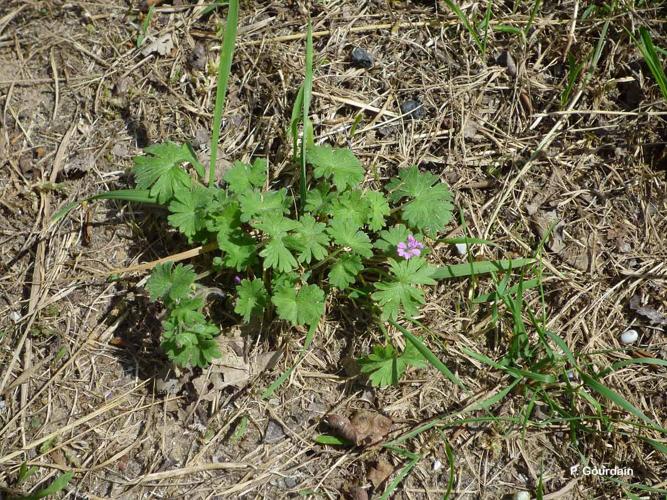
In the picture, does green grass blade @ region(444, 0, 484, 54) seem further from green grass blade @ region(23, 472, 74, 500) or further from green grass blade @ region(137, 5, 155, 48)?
green grass blade @ region(23, 472, 74, 500)

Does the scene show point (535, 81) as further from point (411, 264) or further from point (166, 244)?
point (166, 244)

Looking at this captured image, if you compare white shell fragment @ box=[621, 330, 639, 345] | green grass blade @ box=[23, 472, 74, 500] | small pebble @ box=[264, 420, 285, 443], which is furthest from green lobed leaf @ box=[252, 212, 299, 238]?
white shell fragment @ box=[621, 330, 639, 345]

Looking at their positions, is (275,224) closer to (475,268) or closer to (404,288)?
(404,288)

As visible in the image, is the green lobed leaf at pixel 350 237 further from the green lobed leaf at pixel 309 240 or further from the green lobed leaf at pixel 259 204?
the green lobed leaf at pixel 259 204

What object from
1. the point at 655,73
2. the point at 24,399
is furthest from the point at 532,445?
the point at 24,399

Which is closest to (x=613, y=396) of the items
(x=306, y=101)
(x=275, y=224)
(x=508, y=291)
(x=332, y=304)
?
(x=508, y=291)
